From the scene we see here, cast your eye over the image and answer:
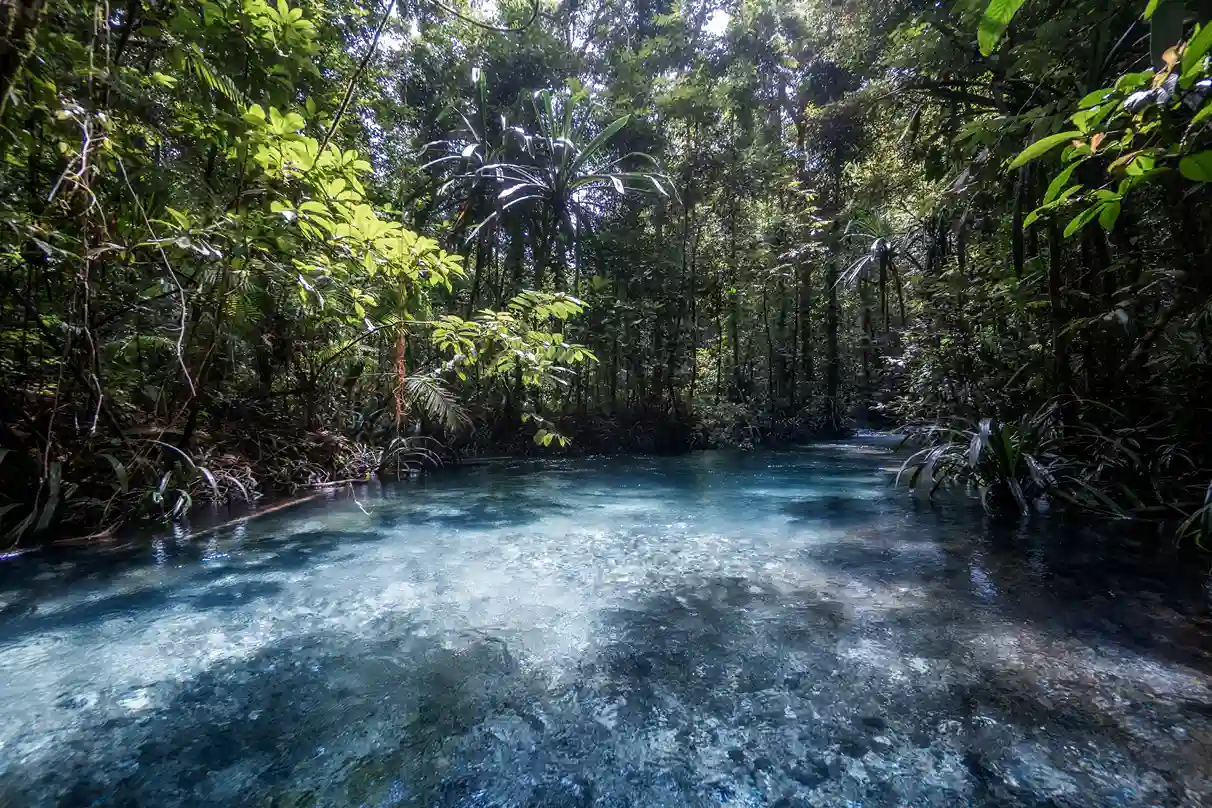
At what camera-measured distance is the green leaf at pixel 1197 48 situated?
967mm

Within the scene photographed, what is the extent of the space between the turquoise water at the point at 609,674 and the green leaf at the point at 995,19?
5.47ft

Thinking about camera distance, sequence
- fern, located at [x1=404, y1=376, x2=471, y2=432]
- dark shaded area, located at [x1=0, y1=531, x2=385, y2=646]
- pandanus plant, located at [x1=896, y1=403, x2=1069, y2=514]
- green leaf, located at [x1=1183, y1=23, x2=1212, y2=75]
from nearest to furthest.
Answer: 1. green leaf, located at [x1=1183, y1=23, x2=1212, y2=75]
2. dark shaded area, located at [x1=0, y1=531, x2=385, y2=646]
3. pandanus plant, located at [x1=896, y1=403, x2=1069, y2=514]
4. fern, located at [x1=404, y1=376, x2=471, y2=432]

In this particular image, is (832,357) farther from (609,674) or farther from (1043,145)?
(1043,145)

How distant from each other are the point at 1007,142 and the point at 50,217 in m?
5.50

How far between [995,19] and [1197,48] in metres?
0.35

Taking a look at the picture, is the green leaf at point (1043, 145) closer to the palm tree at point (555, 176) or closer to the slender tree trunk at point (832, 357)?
the palm tree at point (555, 176)

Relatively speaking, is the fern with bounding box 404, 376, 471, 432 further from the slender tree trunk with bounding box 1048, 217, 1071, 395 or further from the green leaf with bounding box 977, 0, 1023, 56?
the slender tree trunk with bounding box 1048, 217, 1071, 395

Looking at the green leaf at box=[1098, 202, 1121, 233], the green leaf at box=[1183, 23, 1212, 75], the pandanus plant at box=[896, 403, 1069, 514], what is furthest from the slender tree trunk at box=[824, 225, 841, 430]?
the green leaf at box=[1183, 23, 1212, 75]

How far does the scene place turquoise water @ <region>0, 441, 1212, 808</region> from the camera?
1403 mm

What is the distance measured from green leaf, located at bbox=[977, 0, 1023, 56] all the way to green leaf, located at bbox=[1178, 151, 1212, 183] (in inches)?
16.5

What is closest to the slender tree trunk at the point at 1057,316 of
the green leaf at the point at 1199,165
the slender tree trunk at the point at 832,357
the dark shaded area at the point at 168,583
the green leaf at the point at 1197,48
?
the green leaf at the point at 1199,165

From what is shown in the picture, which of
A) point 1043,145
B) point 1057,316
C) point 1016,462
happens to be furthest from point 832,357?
point 1043,145

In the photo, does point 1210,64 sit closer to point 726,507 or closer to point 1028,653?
point 1028,653

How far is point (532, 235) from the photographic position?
412 inches
